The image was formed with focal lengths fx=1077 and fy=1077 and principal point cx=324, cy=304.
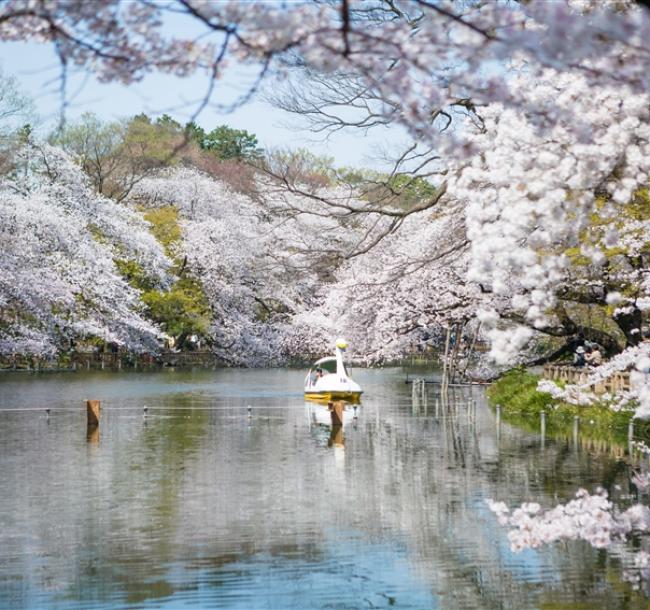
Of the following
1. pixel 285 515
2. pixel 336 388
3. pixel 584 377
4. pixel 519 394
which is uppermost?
pixel 584 377

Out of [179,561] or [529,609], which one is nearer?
[529,609]

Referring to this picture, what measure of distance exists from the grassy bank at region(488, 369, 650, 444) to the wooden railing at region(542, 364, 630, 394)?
1.61ft

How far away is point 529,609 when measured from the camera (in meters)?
9.70

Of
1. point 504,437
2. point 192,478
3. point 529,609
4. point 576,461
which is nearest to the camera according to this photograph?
point 529,609

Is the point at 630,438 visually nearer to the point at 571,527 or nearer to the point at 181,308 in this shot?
the point at 571,527

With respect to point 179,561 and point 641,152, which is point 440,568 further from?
point 641,152

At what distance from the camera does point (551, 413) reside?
28.6 metres

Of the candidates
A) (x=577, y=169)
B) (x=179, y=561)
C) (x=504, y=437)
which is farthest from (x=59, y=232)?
(x=577, y=169)

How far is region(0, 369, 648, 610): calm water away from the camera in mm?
10391

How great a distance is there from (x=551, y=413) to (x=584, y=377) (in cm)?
466

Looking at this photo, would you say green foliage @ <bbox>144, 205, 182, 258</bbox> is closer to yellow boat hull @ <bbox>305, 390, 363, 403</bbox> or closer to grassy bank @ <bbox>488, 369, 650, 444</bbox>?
yellow boat hull @ <bbox>305, 390, 363, 403</bbox>

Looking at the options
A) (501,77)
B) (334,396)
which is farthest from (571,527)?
(334,396)

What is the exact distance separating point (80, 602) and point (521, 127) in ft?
20.2

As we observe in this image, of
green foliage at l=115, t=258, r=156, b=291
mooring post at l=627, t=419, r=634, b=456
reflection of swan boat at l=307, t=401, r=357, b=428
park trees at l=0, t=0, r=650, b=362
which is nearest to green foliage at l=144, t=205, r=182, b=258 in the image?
green foliage at l=115, t=258, r=156, b=291
